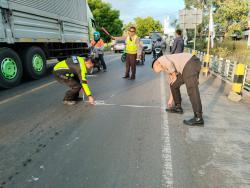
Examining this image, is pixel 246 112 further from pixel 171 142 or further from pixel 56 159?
pixel 56 159

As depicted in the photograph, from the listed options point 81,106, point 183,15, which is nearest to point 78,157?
point 81,106

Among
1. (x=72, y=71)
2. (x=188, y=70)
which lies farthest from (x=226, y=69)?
(x=72, y=71)

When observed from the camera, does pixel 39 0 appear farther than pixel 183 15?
No

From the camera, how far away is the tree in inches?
1848

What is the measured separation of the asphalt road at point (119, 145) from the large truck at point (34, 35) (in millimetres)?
1900

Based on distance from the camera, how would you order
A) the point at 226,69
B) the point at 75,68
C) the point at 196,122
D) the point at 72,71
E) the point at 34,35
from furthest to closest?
1. the point at 226,69
2. the point at 34,35
3. the point at 72,71
4. the point at 75,68
5. the point at 196,122

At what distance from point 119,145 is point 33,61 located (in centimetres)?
655

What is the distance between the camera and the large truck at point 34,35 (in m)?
7.82

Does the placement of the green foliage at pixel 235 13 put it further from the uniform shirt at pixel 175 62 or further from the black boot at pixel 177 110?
the uniform shirt at pixel 175 62

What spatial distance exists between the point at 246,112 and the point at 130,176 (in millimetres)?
3971

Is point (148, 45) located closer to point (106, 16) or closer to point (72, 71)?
point (72, 71)

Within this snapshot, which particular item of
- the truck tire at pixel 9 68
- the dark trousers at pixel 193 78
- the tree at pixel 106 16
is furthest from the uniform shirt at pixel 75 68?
the tree at pixel 106 16

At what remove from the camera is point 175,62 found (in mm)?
4703

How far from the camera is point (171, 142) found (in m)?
4.10
